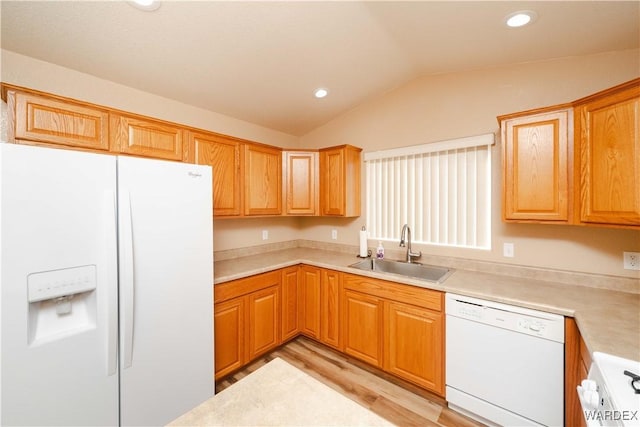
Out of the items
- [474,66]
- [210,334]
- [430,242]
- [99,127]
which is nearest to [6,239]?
[99,127]

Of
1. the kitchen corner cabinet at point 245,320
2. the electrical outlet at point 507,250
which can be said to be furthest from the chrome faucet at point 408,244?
the kitchen corner cabinet at point 245,320

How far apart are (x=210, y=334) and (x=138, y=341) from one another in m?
Answer: 0.46

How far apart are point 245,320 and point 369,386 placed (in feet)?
3.76

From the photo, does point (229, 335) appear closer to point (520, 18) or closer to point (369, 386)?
point (369, 386)

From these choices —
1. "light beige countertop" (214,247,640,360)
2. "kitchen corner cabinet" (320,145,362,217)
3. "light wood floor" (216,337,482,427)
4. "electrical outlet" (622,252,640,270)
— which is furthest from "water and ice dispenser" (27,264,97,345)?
"electrical outlet" (622,252,640,270)

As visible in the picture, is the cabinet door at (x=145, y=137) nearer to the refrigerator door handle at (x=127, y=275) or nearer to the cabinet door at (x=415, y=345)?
the refrigerator door handle at (x=127, y=275)

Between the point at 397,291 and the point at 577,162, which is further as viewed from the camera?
the point at 397,291

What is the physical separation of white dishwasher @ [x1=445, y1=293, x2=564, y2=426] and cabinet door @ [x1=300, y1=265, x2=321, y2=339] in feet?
→ 3.92

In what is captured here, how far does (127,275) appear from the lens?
1.33 m

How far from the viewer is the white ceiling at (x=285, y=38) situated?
1.42m

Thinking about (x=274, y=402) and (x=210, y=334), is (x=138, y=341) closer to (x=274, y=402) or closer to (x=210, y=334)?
(x=210, y=334)

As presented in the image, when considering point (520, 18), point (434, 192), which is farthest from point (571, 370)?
point (520, 18)

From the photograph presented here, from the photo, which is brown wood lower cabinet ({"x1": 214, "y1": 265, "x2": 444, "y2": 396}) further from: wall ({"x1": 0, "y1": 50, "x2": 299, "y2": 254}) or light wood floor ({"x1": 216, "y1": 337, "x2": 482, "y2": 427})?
wall ({"x1": 0, "y1": 50, "x2": 299, "y2": 254})

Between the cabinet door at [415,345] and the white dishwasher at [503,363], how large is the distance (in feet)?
0.24
